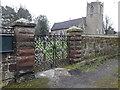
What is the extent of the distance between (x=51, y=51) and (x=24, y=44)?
1.33 meters

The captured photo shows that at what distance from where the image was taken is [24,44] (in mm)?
2877

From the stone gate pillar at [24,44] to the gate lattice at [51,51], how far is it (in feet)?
1.76

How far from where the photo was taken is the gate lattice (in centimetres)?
363

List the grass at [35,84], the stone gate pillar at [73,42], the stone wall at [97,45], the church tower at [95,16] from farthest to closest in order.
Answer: the church tower at [95,16], the stone wall at [97,45], the stone gate pillar at [73,42], the grass at [35,84]

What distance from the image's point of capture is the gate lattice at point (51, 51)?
363cm

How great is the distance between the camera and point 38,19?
25.7 meters

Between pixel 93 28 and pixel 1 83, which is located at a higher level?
pixel 93 28

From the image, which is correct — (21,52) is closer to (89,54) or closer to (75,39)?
(75,39)

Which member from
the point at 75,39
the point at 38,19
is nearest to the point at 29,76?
the point at 75,39

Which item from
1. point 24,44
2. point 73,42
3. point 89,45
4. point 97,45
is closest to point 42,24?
point 97,45

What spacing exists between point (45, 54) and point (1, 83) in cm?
164

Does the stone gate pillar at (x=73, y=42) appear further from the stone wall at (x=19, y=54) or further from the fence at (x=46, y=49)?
the stone wall at (x=19, y=54)

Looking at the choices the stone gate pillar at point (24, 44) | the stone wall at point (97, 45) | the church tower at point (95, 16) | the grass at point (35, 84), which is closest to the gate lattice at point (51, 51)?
the stone gate pillar at point (24, 44)

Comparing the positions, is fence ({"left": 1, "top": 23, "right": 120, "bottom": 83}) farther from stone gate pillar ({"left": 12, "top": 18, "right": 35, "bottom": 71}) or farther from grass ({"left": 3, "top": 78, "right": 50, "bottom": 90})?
grass ({"left": 3, "top": 78, "right": 50, "bottom": 90})
